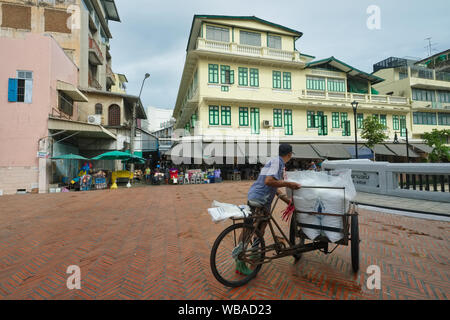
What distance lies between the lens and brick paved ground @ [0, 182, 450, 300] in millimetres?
2664

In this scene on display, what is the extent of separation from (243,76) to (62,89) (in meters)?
13.4

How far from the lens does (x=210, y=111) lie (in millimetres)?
18219

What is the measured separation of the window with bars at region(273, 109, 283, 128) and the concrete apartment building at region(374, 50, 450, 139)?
16.4 metres

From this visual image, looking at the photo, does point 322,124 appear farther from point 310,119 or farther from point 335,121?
point 335,121

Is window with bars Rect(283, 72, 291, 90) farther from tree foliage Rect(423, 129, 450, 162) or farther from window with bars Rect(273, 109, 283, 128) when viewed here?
tree foliage Rect(423, 129, 450, 162)

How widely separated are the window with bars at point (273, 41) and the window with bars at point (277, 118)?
5998mm

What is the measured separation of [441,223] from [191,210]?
6.88 m

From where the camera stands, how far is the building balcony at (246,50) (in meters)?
17.8

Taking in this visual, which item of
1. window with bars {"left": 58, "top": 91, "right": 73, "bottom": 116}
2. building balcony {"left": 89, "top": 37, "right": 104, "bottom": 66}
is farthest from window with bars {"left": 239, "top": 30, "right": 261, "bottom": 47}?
window with bars {"left": 58, "top": 91, "right": 73, "bottom": 116}

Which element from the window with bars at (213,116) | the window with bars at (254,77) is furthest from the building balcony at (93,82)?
the window with bars at (254,77)

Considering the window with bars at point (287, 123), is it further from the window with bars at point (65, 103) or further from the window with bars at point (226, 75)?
the window with bars at point (65, 103)

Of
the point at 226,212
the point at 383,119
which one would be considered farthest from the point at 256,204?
the point at 383,119

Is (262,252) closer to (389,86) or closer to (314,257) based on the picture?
(314,257)

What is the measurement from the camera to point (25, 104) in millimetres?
12430
